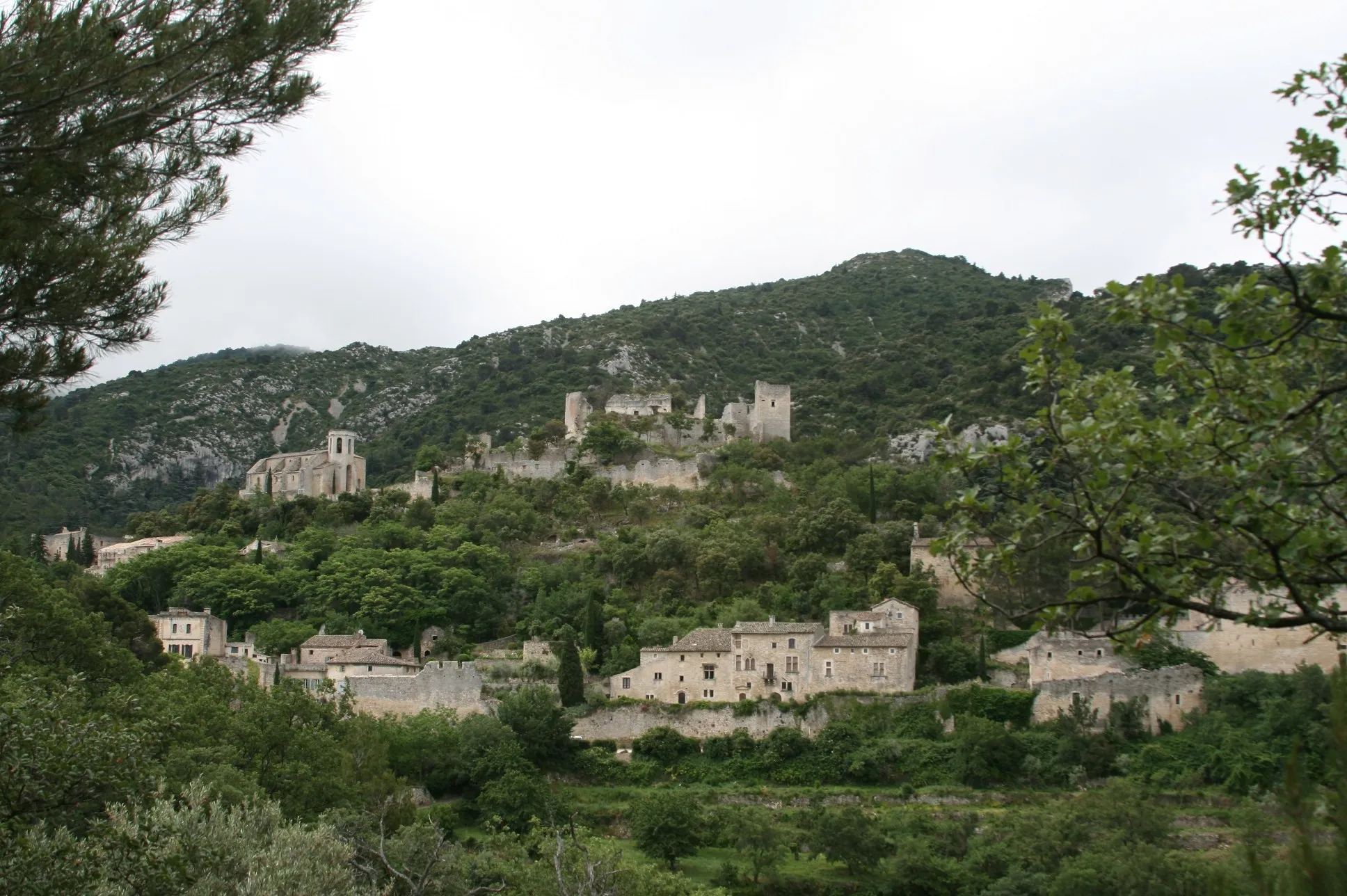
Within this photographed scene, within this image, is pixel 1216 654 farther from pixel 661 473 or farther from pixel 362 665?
pixel 661 473

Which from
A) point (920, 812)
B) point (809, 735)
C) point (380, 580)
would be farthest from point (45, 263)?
point (380, 580)

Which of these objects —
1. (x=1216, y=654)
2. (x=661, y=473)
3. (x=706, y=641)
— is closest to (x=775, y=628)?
(x=706, y=641)

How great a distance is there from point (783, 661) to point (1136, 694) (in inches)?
447

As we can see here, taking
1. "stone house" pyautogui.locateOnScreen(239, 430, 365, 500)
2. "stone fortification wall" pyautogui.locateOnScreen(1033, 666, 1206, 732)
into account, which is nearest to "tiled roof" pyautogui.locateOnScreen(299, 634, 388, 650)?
"stone house" pyautogui.locateOnScreen(239, 430, 365, 500)

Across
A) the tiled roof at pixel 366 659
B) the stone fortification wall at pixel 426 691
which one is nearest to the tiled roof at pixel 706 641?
the stone fortification wall at pixel 426 691

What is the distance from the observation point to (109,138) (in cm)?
1053

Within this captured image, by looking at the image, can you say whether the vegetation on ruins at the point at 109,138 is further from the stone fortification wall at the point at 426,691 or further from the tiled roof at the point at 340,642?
the tiled roof at the point at 340,642

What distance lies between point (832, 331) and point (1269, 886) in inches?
4492

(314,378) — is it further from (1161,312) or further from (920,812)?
(1161,312)

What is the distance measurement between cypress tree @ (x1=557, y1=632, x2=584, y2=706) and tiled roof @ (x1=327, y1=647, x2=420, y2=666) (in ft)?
20.7

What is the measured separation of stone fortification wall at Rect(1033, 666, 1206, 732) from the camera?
41.9m

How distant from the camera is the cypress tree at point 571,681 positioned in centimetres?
4578

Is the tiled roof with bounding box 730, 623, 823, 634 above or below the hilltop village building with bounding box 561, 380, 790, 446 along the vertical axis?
below

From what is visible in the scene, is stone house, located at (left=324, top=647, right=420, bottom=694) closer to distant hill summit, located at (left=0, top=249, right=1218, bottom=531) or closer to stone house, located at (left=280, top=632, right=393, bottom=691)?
stone house, located at (left=280, top=632, right=393, bottom=691)
